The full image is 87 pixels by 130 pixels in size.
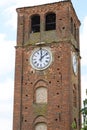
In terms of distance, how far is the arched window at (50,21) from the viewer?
41.4m

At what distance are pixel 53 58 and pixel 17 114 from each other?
5497mm

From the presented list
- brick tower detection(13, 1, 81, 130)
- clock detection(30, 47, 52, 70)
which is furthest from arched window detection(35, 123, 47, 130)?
clock detection(30, 47, 52, 70)

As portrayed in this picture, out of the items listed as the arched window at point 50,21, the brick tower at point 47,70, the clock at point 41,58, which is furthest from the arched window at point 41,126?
the arched window at point 50,21

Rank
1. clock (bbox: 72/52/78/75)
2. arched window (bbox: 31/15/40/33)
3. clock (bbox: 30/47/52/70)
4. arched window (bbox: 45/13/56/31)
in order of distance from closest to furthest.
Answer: clock (bbox: 30/47/52/70), clock (bbox: 72/52/78/75), arched window (bbox: 45/13/56/31), arched window (bbox: 31/15/40/33)

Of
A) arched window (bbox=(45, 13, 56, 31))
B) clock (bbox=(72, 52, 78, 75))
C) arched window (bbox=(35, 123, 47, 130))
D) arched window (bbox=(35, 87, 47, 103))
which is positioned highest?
arched window (bbox=(45, 13, 56, 31))

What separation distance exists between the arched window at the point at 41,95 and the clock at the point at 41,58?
5.75 ft

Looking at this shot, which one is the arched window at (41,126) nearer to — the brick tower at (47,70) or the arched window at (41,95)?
the brick tower at (47,70)

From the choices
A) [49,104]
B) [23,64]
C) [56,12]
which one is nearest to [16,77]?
[23,64]

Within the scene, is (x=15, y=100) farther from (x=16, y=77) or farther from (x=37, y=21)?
(x=37, y=21)

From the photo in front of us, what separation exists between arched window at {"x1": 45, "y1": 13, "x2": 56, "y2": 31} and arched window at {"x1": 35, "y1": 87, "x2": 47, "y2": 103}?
5.53 m

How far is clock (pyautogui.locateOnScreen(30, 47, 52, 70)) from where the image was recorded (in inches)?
1550

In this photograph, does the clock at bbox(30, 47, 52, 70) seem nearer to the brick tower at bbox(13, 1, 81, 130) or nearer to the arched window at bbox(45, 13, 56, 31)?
the brick tower at bbox(13, 1, 81, 130)

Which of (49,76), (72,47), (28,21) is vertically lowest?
(49,76)

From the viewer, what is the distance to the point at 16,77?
131ft
